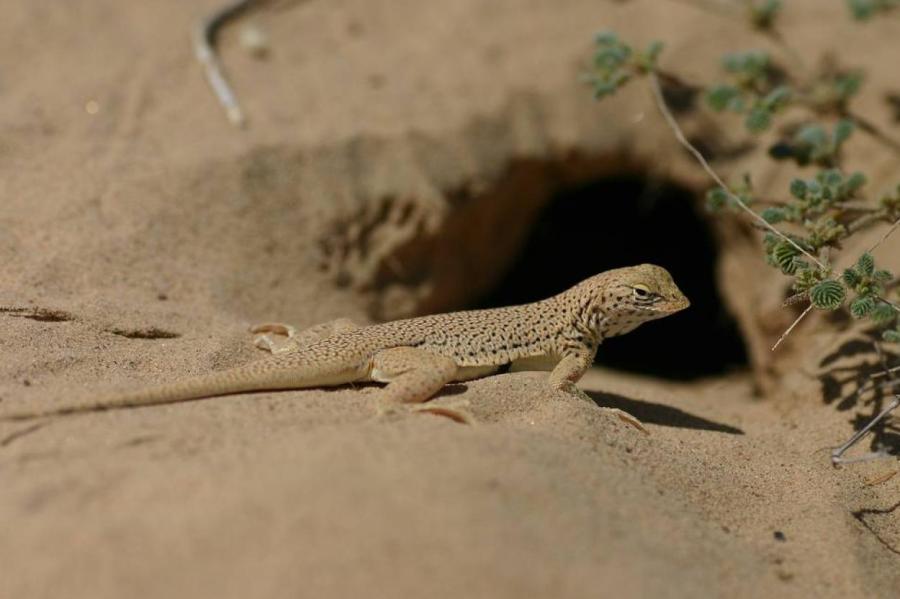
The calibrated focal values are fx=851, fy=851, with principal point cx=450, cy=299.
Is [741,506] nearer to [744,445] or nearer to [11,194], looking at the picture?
[744,445]

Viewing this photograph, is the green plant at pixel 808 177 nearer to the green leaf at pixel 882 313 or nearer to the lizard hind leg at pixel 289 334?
the green leaf at pixel 882 313

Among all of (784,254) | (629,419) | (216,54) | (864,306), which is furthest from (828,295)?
(216,54)

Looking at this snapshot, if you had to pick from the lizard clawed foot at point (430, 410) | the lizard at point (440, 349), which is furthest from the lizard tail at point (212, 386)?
the lizard clawed foot at point (430, 410)

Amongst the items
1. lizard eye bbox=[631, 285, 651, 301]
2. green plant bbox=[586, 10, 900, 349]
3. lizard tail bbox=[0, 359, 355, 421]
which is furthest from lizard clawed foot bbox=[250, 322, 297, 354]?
green plant bbox=[586, 10, 900, 349]

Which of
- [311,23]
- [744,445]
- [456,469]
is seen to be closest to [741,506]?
[744,445]

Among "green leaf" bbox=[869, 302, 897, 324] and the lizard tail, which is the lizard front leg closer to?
the lizard tail

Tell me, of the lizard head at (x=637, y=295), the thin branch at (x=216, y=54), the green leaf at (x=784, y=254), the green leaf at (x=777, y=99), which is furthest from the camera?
the thin branch at (x=216, y=54)
